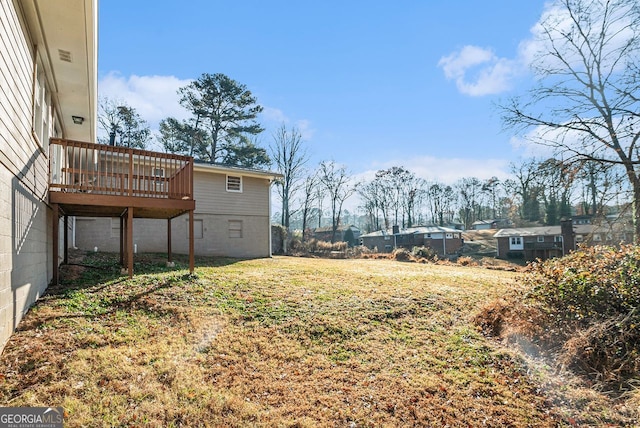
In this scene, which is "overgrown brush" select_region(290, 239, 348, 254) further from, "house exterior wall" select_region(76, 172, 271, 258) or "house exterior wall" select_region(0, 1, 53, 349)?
"house exterior wall" select_region(0, 1, 53, 349)

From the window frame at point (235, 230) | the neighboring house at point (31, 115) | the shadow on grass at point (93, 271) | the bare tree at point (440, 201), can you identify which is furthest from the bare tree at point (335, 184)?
the neighboring house at point (31, 115)

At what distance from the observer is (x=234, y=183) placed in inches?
639

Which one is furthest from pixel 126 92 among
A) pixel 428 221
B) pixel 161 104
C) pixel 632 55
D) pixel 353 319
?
pixel 428 221

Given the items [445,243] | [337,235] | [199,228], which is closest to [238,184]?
[199,228]

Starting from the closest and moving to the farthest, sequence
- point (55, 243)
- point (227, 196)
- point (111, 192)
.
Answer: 1. point (55, 243)
2. point (111, 192)
3. point (227, 196)

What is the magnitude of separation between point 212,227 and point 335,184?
22831 mm

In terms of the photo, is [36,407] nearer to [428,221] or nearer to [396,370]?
[396,370]

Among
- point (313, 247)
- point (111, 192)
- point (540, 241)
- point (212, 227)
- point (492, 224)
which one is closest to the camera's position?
point (111, 192)

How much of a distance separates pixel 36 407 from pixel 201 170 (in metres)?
12.9

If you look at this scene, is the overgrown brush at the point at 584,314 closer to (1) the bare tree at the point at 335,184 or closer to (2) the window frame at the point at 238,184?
(2) the window frame at the point at 238,184

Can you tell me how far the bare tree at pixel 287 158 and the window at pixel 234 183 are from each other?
14.1 m

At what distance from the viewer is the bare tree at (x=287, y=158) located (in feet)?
102

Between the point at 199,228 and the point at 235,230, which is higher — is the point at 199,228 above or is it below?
above

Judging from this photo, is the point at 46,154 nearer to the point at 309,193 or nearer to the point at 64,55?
the point at 64,55
